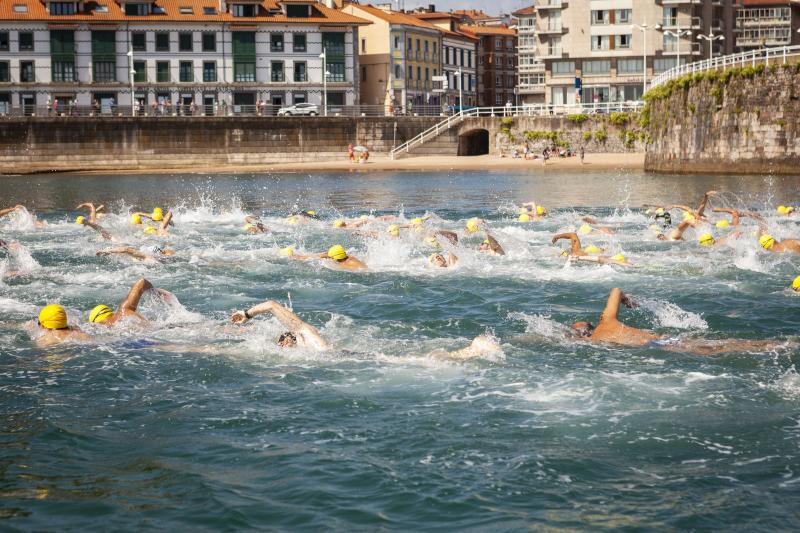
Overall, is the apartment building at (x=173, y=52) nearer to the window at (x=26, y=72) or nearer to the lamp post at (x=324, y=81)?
the window at (x=26, y=72)

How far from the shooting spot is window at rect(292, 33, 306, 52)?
8612cm

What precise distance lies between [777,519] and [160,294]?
1051 centimetres

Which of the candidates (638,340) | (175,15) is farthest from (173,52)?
(638,340)

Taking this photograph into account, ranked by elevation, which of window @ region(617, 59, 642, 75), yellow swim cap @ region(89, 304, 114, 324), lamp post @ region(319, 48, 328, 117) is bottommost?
yellow swim cap @ region(89, 304, 114, 324)

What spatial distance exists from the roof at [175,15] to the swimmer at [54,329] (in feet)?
236

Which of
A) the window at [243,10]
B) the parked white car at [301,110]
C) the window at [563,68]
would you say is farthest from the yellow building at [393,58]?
the parked white car at [301,110]

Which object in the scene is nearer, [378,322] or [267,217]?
[378,322]

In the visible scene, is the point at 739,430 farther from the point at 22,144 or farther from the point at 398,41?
the point at 398,41

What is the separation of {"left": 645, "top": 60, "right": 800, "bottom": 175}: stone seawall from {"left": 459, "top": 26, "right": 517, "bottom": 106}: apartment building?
74.8 meters

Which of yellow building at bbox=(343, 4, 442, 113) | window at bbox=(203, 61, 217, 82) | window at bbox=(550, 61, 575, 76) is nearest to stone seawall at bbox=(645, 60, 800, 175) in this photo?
window at bbox=(203, 61, 217, 82)

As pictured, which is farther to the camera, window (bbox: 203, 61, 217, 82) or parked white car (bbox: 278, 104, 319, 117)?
window (bbox: 203, 61, 217, 82)

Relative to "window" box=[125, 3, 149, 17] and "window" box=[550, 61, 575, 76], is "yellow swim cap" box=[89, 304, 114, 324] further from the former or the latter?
"window" box=[550, 61, 575, 76]

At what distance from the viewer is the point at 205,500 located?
9109mm

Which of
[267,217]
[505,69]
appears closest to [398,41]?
[505,69]
